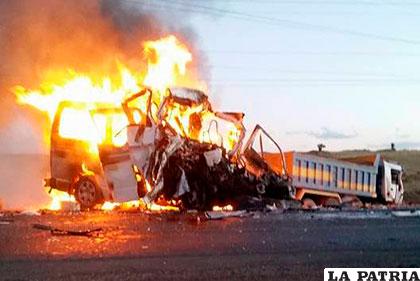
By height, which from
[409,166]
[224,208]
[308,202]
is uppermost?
[224,208]

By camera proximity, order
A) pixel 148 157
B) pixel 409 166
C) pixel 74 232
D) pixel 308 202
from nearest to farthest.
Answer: pixel 74 232
pixel 148 157
pixel 308 202
pixel 409 166

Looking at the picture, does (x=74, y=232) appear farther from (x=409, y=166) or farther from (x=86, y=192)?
(x=409, y=166)

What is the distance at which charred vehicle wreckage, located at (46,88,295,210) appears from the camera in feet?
53.3

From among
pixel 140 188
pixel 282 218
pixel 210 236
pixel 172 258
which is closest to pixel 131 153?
pixel 140 188

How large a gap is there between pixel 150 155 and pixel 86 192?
5.37ft

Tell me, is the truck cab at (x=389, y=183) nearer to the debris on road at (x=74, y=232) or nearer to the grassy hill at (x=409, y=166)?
the grassy hill at (x=409, y=166)

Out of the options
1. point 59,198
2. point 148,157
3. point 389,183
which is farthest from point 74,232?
point 389,183

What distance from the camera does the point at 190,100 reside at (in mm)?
17781

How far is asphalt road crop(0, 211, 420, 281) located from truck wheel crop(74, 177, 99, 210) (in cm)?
138

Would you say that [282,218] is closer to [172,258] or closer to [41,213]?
[41,213]

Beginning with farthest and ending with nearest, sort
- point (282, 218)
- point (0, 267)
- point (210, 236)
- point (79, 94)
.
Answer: point (79, 94) < point (282, 218) < point (210, 236) < point (0, 267)

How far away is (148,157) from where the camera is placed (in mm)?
16391

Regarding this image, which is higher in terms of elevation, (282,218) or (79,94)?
(79,94)

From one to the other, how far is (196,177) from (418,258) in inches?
345
